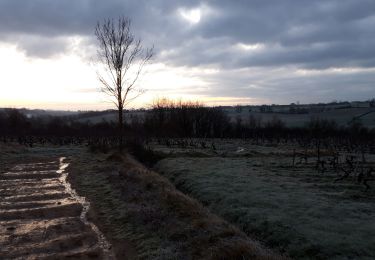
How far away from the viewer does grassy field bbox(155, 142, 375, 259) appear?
964cm

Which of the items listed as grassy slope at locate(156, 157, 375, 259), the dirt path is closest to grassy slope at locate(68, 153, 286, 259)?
the dirt path

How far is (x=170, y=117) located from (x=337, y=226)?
235 ft

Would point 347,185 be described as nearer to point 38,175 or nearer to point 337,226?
point 337,226

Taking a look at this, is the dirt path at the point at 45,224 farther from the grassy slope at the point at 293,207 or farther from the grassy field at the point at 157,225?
the grassy slope at the point at 293,207

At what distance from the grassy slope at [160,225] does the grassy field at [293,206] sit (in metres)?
1.00

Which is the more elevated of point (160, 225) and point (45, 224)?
point (160, 225)

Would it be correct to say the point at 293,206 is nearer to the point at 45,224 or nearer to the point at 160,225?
the point at 160,225

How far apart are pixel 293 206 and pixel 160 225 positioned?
4175mm

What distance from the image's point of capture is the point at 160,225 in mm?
11500

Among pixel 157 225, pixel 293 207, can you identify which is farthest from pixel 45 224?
pixel 293 207

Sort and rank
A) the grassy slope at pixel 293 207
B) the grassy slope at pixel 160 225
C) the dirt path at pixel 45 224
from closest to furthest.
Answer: the grassy slope at pixel 160 225, the grassy slope at pixel 293 207, the dirt path at pixel 45 224

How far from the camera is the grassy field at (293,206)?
9.64m

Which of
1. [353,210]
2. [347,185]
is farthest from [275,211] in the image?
[347,185]

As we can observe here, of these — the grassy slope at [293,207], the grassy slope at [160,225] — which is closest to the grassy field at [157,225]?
the grassy slope at [160,225]
